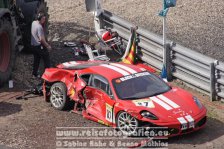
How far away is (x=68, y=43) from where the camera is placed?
1705 cm

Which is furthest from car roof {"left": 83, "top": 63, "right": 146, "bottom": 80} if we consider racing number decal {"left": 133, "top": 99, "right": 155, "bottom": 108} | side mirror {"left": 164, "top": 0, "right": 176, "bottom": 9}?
side mirror {"left": 164, "top": 0, "right": 176, "bottom": 9}

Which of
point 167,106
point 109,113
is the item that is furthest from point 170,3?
point 109,113

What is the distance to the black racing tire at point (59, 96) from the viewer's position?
12219mm

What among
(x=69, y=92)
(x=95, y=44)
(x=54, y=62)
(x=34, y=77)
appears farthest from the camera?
(x=95, y=44)

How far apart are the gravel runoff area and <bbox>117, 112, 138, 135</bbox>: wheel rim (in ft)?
Result: 2.71

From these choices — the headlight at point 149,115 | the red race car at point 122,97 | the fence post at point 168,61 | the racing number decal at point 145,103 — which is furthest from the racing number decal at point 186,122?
the fence post at point 168,61

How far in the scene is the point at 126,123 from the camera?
1070 centimetres

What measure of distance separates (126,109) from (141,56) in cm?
524

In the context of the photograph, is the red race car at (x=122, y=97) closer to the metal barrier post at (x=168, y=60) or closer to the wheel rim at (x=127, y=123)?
the wheel rim at (x=127, y=123)

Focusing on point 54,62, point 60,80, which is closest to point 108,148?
point 60,80

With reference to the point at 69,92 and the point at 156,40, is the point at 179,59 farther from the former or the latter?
the point at 69,92

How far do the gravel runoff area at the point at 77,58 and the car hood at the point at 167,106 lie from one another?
51 cm

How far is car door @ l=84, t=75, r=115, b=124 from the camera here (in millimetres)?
11102

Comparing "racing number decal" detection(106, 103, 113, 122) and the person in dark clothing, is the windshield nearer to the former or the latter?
"racing number decal" detection(106, 103, 113, 122)
